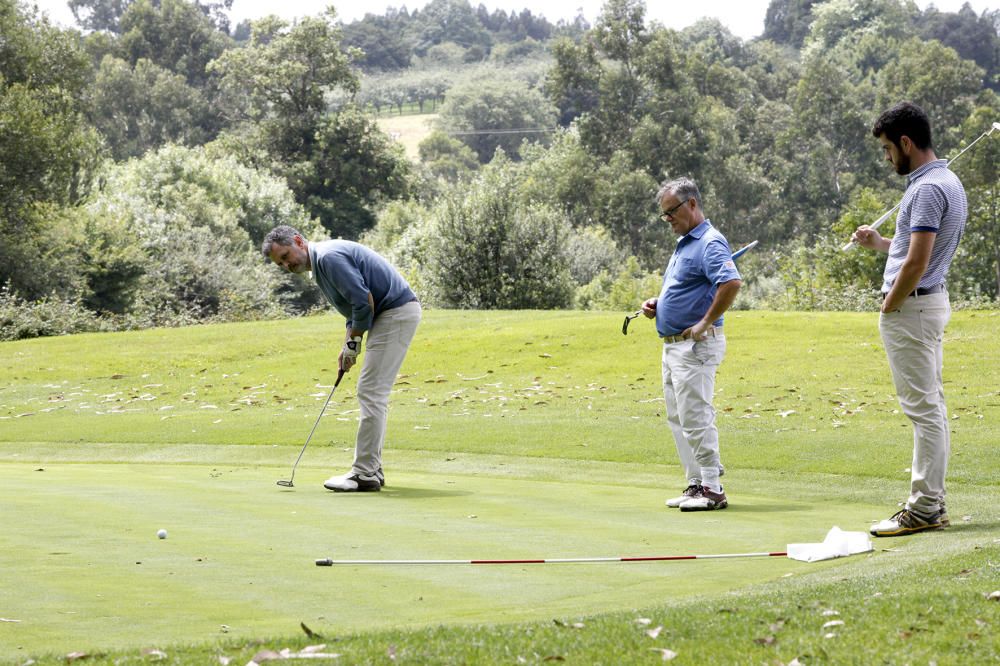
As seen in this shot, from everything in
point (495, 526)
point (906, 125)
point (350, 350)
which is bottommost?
point (495, 526)

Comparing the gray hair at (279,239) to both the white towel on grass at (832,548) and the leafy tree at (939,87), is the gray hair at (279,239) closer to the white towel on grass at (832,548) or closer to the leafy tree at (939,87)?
the white towel on grass at (832,548)

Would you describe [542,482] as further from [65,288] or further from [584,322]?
[65,288]

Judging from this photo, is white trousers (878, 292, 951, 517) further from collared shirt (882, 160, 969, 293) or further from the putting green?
the putting green

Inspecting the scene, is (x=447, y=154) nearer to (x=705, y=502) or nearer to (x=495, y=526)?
(x=705, y=502)

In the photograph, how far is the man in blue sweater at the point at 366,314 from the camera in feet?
30.0

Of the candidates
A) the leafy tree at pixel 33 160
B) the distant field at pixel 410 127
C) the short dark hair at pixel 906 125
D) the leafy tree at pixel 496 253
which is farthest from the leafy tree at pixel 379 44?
the short dark hair at pixel 906 125

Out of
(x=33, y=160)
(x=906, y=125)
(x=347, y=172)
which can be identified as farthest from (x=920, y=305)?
(x=347, y=172)

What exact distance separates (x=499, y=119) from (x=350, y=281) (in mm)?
124048

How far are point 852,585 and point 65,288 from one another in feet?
113

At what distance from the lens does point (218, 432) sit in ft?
48.3

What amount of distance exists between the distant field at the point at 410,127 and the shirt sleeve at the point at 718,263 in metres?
125

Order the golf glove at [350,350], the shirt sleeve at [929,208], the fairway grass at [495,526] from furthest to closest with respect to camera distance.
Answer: the golf glove at [350,350] → the shirt sleeve at [929,208] → the fairway grass at [495,526]

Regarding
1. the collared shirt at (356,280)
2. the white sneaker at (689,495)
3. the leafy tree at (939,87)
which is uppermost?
the leafy tree at (939,87)

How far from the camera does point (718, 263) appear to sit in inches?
320
